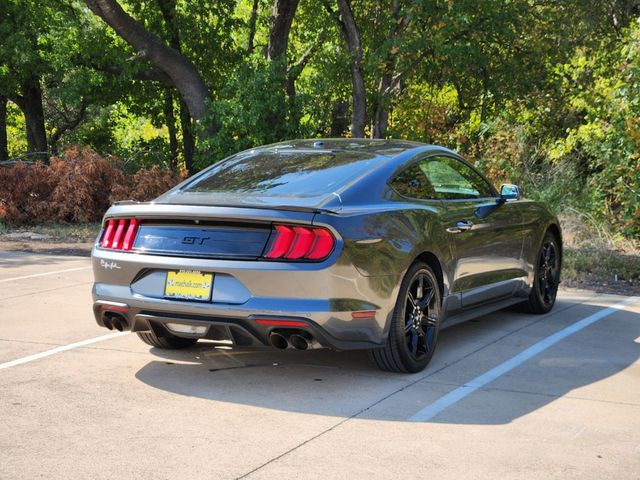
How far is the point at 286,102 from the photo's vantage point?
18734mm

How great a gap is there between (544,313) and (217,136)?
11407mm

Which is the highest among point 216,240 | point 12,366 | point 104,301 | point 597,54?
point 597,54

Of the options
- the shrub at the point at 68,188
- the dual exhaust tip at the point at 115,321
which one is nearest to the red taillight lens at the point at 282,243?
the dual exhaust tip at the point at 115,321

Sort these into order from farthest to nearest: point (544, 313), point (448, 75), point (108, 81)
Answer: point (108, 81), point (448, 75), point (544, 313)

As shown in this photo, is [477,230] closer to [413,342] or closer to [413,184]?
[413,184]

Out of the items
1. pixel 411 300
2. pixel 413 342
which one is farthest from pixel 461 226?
pixel 413 342

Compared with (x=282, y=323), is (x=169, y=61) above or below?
above

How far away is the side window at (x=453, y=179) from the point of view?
6781 millimetres

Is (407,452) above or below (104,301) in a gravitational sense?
below

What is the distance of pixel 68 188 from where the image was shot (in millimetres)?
16078

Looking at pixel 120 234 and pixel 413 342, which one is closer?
pixel 120 234

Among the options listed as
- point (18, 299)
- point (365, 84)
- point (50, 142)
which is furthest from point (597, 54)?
point (50, 142)

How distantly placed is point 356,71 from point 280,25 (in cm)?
219

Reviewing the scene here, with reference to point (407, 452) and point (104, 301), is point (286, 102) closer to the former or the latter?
point (104, 301)
